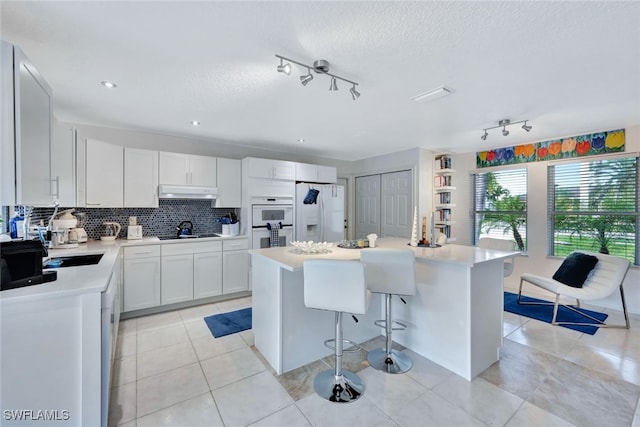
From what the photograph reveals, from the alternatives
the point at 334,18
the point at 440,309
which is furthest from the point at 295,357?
the point at 334,18

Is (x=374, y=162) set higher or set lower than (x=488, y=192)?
higher

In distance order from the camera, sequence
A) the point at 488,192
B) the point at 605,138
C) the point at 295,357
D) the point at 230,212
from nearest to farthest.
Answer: the point at 295,357
the point at 605,138
the point at 230,212
the point at 488,192

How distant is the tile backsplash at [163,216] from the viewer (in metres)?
3.48

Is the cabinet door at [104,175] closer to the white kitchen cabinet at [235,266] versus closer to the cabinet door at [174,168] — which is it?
the cabinet door at [174,168]

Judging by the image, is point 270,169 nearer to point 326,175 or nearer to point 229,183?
point 229,183

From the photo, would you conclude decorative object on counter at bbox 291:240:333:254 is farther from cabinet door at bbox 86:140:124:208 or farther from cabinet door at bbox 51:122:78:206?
cabinet door at bbox 86:140:124:208

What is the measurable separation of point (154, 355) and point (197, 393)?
799 millimetres

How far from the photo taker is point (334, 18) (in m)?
1.46

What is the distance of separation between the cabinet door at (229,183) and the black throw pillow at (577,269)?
174 inches

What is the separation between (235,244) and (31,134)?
8.46ft

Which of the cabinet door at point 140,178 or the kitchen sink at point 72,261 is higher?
the cabinet door at point 140,178

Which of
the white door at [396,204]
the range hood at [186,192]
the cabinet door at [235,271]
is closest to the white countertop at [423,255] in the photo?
the cabinet door at [235,271]

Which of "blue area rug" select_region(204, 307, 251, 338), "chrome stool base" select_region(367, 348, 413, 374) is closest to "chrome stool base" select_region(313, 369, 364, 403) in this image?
"chrome stool base" select_region(367, 348, 413, 374)

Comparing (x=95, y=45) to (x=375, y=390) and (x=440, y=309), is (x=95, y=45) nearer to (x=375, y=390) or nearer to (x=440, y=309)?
(x=375, y=390)
